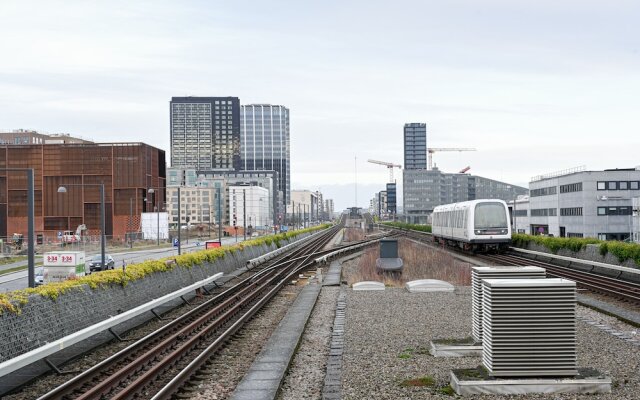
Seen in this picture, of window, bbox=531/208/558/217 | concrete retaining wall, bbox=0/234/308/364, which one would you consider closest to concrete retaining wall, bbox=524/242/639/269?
concrete retaining wall, bbox=0/234/308/364

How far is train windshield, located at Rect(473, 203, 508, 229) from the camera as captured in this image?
44.1 metres

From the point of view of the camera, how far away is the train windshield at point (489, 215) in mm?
44125

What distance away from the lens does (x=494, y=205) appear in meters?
44.4

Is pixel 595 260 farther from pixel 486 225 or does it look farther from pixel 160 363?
pixel 160 363

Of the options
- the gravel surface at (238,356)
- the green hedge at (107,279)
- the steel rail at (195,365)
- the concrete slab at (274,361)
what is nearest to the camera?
the concrete slab at (274,361)

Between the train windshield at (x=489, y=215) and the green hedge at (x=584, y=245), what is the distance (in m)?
3.00

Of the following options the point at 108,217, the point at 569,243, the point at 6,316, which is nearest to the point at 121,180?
the point at 108,217

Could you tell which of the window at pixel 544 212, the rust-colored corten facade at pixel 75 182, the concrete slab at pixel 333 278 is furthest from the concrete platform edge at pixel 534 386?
the rust-colored corten facade at pixel 75 182

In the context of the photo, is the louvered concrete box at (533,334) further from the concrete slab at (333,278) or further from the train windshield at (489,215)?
the train windshield at (489,215)

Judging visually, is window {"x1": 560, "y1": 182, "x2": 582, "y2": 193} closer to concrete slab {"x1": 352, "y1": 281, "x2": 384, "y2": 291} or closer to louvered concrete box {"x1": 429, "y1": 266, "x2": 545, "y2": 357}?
concrete slab {"x1": 352, "y1": 281, "x2": 384, "y2": 291}

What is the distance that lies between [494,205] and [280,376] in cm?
3506

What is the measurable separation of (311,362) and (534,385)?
15.0 feet

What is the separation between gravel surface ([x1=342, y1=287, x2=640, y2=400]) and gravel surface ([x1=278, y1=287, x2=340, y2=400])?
1.61 feet

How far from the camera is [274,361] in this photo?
13016 mm
